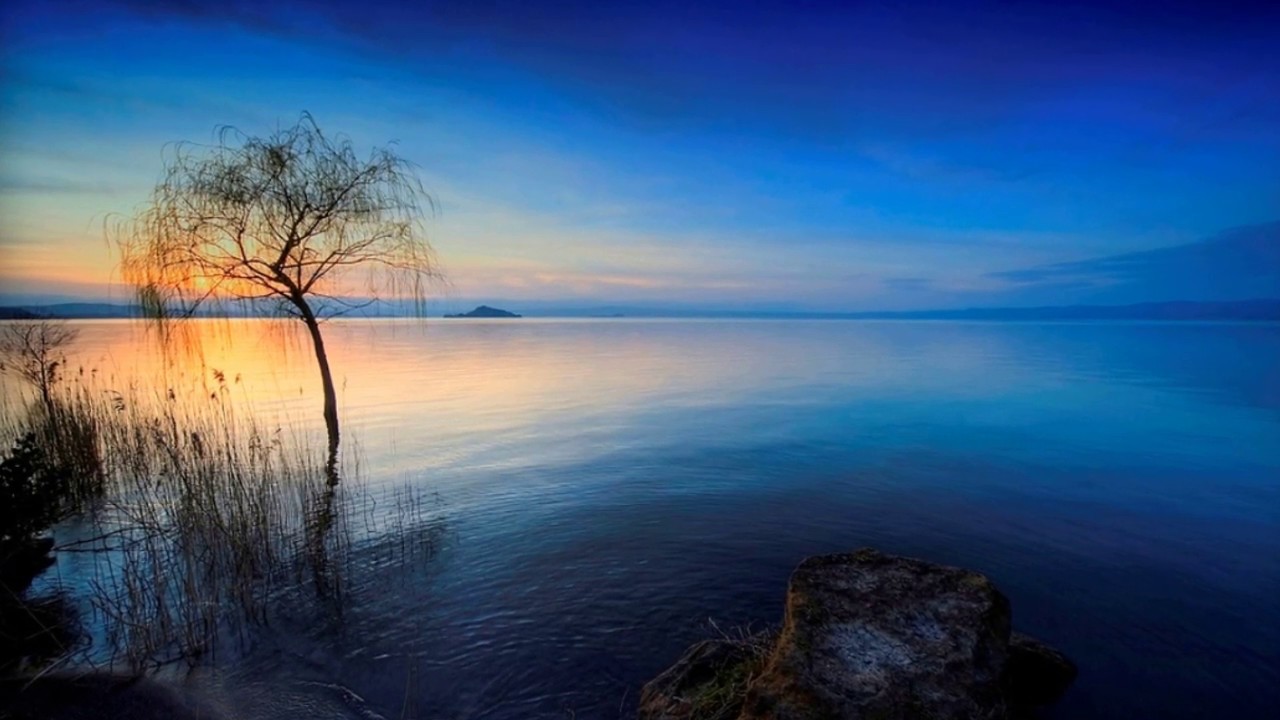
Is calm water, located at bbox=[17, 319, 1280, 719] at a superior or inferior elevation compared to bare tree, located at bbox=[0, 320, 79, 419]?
inferior

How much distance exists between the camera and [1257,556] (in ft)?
37.0

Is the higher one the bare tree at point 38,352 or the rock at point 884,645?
the bare tree at point 38,352

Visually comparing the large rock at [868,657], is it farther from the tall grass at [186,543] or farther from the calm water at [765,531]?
the tall grass at [186,543]

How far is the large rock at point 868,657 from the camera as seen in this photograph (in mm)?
4547

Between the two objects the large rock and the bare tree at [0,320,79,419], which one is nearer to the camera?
the large rock

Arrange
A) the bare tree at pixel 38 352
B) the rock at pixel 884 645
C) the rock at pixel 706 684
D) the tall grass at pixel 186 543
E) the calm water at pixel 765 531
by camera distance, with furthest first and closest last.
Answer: the bare tree at pixel 38 352, the tall grass at pixel 186 543, the calm water at pixel 765 531, the rock at pixel 706 684, the rock at pixel 884 645

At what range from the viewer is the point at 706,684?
5.66 m

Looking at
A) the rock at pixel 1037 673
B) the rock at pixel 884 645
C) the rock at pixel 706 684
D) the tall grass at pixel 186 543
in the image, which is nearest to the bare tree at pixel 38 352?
the tall grass at pixel 186 543

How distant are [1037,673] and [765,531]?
5.50 meters

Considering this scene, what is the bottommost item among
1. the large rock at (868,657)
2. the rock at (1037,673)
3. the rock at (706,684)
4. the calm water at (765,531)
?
the calm water at (765,531)

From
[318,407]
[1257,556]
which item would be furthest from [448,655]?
[318,407]

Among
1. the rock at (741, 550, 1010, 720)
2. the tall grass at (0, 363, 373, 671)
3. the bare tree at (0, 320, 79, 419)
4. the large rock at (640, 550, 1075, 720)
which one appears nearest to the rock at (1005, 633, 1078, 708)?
the large rock at (640, 550, 1075, 720)

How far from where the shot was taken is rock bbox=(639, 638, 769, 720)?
205 inches

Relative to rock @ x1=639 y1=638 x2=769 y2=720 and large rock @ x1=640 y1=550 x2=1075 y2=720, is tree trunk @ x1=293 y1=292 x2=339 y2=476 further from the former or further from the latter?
large rock @ x1=640 y1=550 x2=1075 y2=720
